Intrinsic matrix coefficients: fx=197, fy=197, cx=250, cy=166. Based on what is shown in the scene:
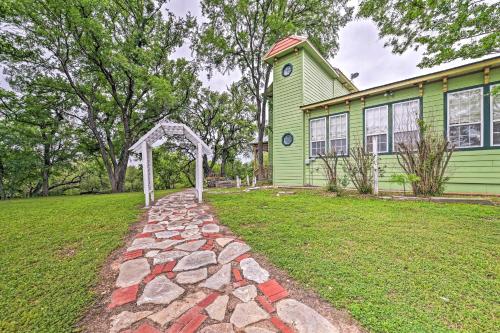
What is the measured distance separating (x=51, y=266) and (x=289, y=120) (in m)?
9.15

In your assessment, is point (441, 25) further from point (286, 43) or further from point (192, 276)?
point (192, 276)

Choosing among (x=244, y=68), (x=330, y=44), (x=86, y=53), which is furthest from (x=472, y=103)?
(x=86, y=53)

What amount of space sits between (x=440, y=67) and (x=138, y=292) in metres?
9.63

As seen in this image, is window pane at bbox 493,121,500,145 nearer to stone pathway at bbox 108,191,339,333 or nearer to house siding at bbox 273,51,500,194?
house siding at bbox 273,51,500,194

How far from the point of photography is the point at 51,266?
2.29m

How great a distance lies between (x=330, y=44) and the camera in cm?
1361

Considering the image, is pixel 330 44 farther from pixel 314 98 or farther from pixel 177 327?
pixel 177 327

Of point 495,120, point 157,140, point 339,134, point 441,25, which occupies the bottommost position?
point 157,140

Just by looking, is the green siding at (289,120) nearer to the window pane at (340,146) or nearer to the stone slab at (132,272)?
the window pane at (340,146)

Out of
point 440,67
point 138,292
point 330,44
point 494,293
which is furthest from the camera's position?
point 330,44

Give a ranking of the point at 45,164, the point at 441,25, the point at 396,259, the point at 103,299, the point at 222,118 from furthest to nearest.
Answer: the point at 222,118
the point at 45,164
the point at 441,25
the point at 396,259
the point at 103,299

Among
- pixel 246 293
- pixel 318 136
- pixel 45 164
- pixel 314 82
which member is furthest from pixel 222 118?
pixel 246 293

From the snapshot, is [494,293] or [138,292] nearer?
[494,293]

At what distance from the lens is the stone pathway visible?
1.39 m
